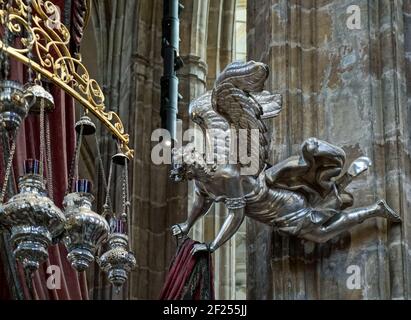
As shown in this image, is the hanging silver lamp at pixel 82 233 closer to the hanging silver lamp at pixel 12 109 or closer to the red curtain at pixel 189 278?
the red curtain at pixel 189 278

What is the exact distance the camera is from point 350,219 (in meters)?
9.56

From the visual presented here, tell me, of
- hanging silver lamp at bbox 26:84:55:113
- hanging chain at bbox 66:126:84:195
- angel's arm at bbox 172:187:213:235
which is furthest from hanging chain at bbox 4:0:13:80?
angel's arm at bbox 172:187:213:235

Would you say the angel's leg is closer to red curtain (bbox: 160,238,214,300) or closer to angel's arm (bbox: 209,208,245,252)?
angel's arm (bbox: 209,208,245,252)

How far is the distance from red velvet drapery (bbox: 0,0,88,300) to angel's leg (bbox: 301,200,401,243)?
6.13 feet

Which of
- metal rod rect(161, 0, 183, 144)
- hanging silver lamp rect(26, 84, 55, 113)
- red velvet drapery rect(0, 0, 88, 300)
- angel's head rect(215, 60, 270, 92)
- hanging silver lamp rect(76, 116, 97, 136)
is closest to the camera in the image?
hanging silver lamp rect(26, 84, 55, 113)

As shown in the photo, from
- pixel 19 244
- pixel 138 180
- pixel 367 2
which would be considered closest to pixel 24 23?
pixel 19 244

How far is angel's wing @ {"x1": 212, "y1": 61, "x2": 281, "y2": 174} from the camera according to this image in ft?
31.7

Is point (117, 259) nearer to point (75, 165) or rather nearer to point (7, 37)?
point (75, 165)

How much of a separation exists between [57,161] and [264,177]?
215cm

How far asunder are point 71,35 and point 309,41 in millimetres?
1986

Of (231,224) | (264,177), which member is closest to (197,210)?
(231,224)

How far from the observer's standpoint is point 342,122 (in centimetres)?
1000
